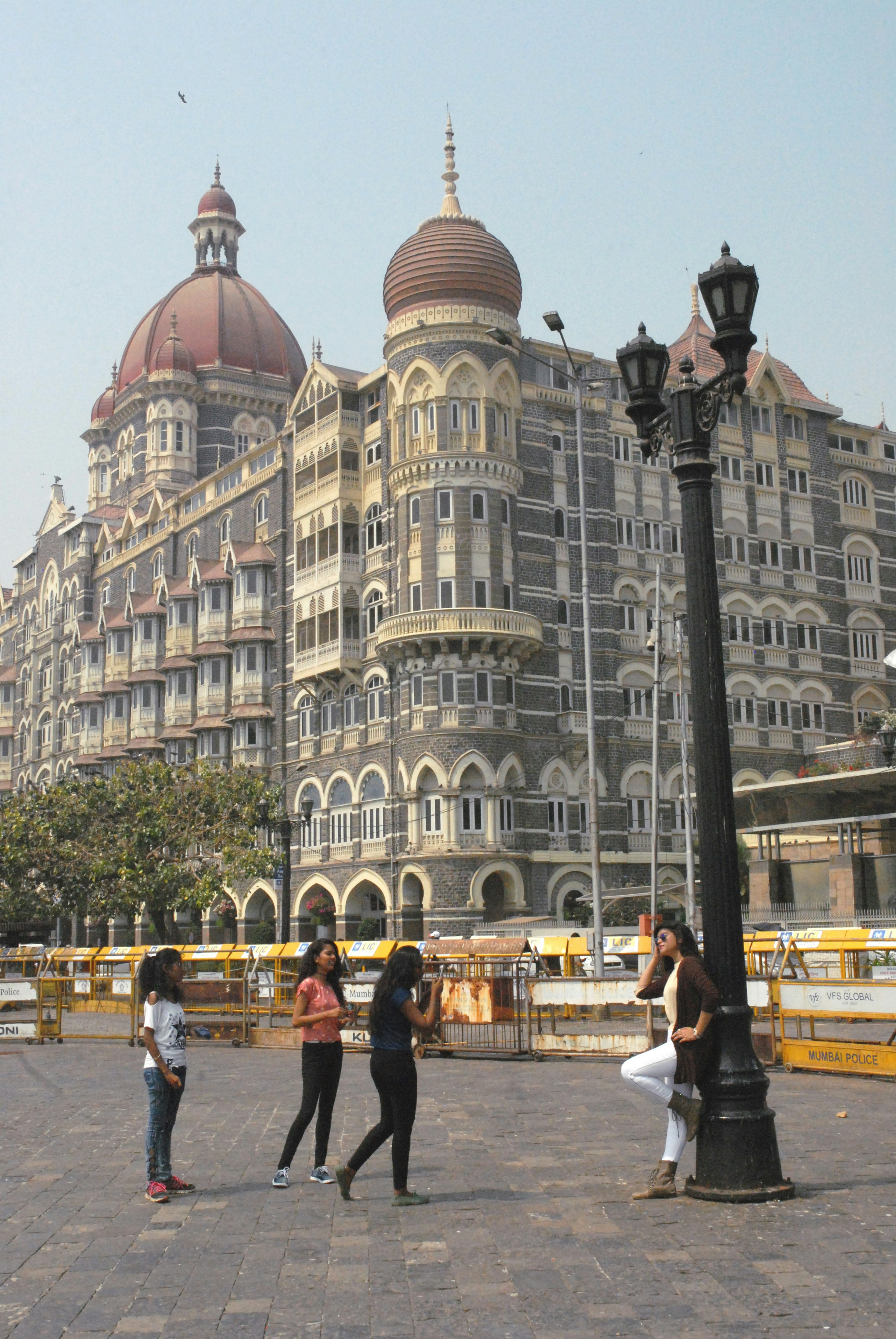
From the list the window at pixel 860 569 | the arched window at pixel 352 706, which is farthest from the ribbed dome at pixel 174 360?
the window at pixel 860 569

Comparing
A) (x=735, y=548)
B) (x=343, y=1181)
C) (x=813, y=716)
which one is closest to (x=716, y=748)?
(x=343, y=1181)

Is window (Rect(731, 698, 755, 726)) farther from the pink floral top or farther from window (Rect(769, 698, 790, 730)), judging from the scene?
the pink floral top

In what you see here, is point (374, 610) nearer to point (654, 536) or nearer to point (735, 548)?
point (654, 536)

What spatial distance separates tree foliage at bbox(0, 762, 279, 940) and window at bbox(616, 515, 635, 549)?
15.2 meters

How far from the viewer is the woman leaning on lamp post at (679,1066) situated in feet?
26.7

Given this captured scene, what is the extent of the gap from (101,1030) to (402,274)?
29.0 meters

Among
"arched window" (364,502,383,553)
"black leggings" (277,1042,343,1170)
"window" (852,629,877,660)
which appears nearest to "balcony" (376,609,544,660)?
"arched window" (364,502,383,553)

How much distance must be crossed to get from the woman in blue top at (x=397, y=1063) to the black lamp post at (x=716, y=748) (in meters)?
1.70

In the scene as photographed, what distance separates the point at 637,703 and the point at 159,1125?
39.9 m

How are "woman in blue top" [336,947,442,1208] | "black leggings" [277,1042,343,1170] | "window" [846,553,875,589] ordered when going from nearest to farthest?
1. "woman in blue top" [336,947,442,1208]
2. "black leggings" [277,1042,343,1170]
3. "window" [846,553,875,589]

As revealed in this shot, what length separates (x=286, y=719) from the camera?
52.1 metres

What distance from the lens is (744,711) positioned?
164 feet

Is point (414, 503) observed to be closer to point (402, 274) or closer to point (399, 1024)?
point (402, 274)

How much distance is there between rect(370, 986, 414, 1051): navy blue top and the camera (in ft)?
27.4
